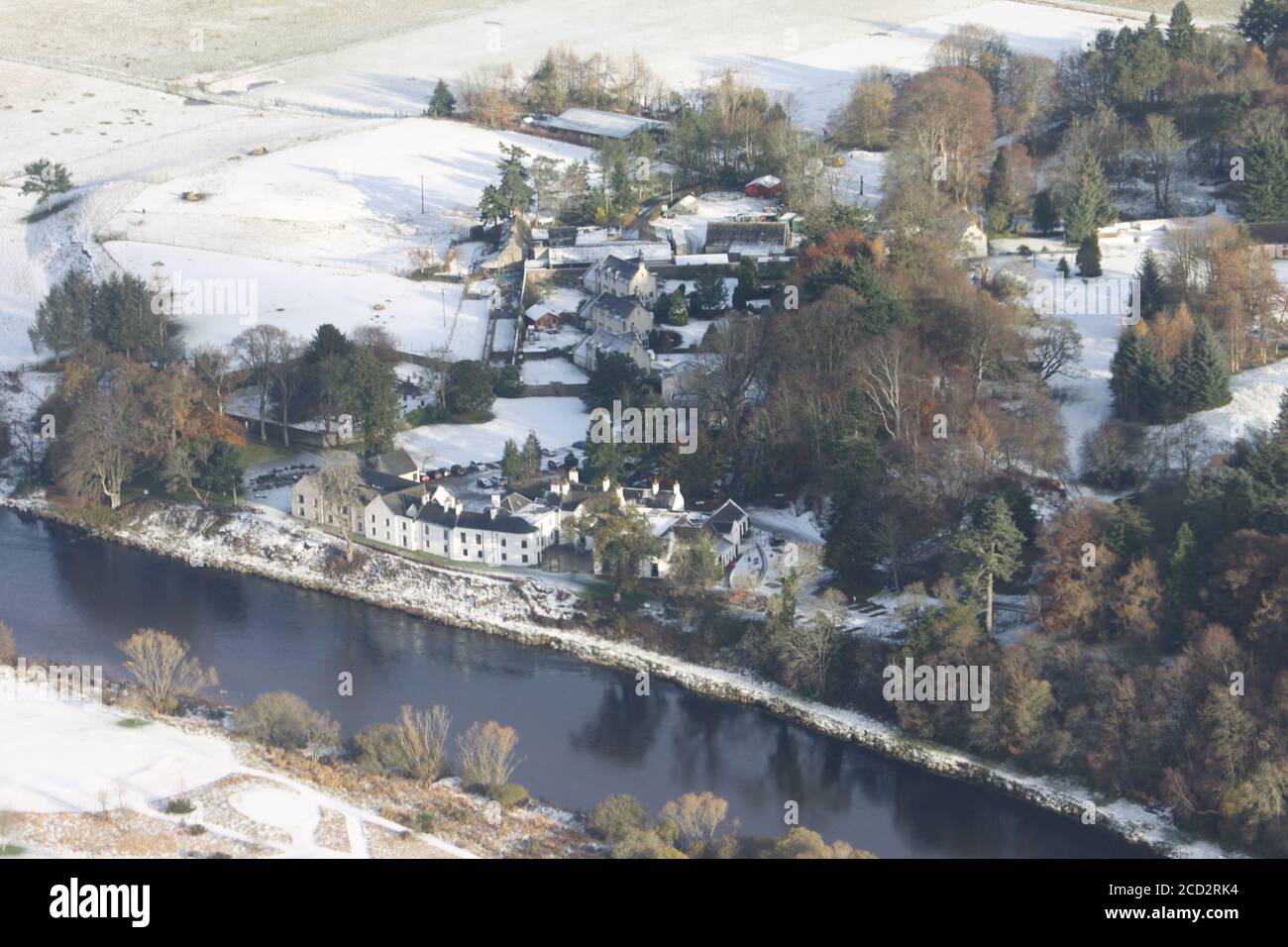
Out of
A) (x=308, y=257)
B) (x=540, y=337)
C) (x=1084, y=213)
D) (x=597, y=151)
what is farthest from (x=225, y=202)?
(x=1084, y=213)

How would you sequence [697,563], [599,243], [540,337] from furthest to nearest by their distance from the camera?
[599,243], [540,337], [697,563]

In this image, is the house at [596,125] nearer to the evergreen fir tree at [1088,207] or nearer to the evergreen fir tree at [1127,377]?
the evergreen fir tree at [1088,207]

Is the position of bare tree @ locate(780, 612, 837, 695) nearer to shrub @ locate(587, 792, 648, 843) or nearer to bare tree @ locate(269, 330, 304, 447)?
shrub @ locate(587, 792, 648, 843)

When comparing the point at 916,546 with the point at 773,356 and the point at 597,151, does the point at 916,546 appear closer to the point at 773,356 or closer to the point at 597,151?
the point at 773,356

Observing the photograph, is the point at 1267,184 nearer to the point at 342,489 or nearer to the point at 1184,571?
the point at 1184,571

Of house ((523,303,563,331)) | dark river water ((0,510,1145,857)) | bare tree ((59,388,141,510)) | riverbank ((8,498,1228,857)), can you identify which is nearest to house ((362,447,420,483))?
riverbank ((8,498,1228,857))

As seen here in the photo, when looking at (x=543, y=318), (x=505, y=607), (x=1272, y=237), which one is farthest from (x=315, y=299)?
(x=1272, y=237)
